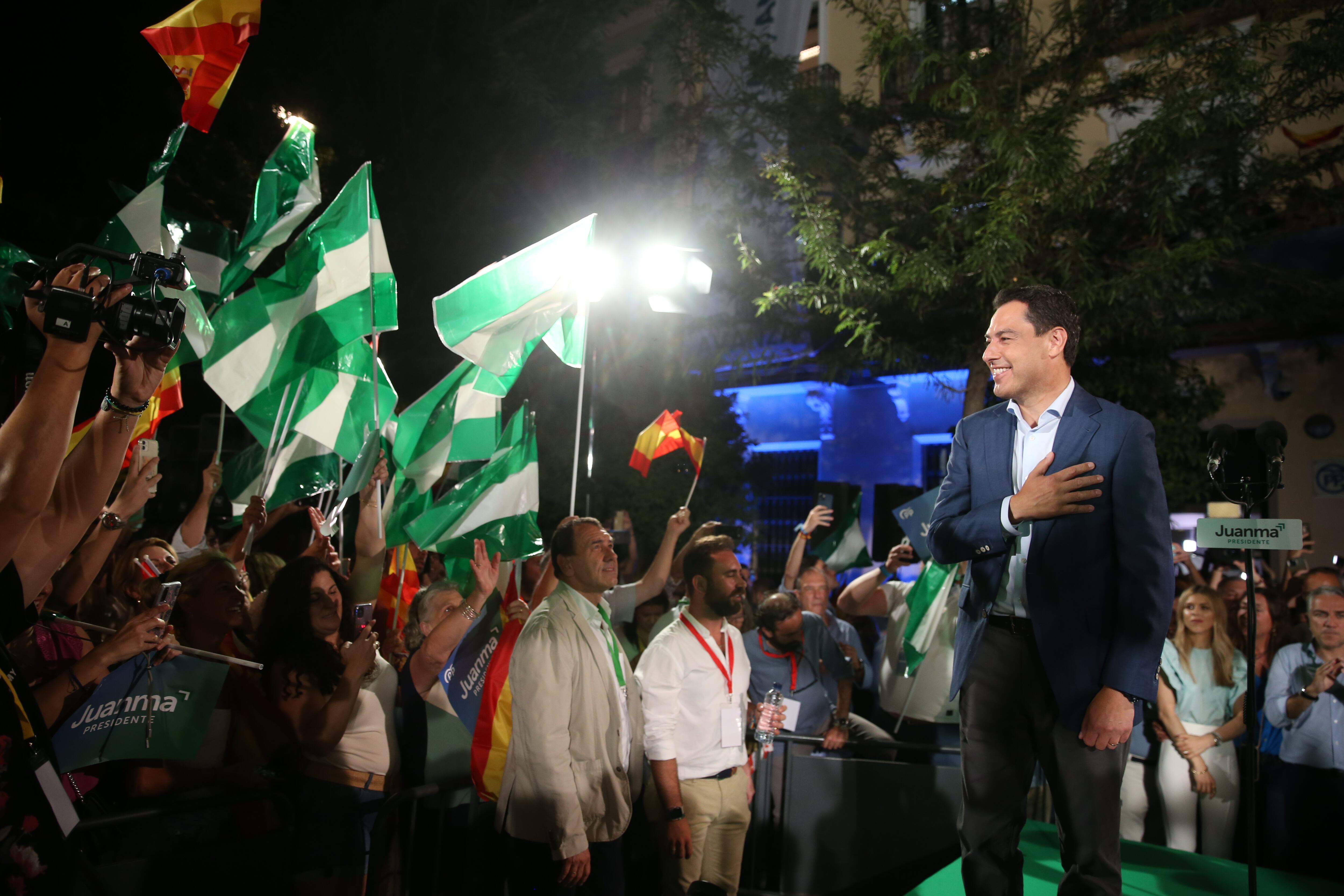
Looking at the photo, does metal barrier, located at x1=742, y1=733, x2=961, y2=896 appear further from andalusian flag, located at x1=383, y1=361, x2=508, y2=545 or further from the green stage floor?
andalusian flag, located at x1=383, y1=361, x2=508, y2=545

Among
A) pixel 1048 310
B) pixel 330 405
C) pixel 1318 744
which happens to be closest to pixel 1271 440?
pixel 1048 310

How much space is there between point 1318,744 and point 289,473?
633 centimetres

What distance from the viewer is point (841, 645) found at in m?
6.35

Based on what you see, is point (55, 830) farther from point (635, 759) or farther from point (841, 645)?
point (841, 645)

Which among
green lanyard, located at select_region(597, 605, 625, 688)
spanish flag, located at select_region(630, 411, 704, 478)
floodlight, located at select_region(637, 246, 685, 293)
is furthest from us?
spanish flag, located at select_region(630, 411, 704, 478)

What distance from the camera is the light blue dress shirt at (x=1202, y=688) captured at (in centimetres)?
555

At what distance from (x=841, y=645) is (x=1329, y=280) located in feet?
26.2

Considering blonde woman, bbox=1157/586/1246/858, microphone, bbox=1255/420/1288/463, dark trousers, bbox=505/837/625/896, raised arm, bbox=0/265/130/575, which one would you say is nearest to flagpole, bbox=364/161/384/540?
dark trousers, bbox=505/837/625/896

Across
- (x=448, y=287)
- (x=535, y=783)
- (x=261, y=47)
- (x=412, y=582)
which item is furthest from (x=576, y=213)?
(x=535, y=783)

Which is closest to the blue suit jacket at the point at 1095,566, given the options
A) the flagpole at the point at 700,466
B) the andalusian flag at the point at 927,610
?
the andalusian flag at the point at 927,610

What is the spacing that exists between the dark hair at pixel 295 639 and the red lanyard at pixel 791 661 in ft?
8.62

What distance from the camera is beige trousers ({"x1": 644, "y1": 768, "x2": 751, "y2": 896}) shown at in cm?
418

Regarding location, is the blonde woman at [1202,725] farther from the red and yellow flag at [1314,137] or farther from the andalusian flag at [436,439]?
the red and yellow flag at [1314,137]

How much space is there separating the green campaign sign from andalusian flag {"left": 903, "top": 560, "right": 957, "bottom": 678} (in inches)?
164
